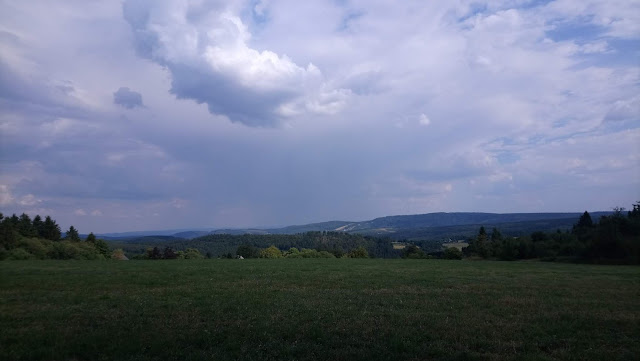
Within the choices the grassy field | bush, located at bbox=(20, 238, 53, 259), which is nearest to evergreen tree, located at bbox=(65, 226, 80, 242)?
bush, located at bbox=(20, 238, 53, 259)

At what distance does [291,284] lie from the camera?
72.6ft

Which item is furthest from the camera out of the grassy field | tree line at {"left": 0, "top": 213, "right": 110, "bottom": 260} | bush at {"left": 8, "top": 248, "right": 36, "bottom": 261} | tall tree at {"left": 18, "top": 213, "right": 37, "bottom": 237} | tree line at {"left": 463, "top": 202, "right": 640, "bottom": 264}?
tall tree at {"left": 18, "top": 213, "right": 37, "bottom": 237}

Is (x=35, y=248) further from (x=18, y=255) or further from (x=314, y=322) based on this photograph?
(x=314, y=322)

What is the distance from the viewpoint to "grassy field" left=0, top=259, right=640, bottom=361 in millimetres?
9469

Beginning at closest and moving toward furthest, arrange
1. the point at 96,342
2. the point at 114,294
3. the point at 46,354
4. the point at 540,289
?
the point at 46,354 → the point at 96,342 → the point at 114,294 → the point at 540,289

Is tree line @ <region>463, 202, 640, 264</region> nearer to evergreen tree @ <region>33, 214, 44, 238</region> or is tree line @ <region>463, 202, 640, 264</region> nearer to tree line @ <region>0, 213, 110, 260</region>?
tree line @ <region>0, 213, 110, 260</region>

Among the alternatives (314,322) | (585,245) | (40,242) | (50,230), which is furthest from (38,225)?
(585,245)

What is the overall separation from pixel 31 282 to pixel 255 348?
1796 centimetres

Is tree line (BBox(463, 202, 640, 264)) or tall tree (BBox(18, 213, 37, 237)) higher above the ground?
tall tree (BBox(18, 213, 37, 237))

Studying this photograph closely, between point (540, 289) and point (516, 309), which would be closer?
point (516, 309)

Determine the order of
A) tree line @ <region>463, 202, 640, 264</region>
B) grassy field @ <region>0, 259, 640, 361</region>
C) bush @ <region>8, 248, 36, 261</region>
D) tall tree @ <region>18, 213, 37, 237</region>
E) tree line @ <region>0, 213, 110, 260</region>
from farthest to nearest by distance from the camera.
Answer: tall tree @ <region>18, 213, 37, 237</region>, tree line @ <region>0, 213, 110, 260</region>, tree line @ <region>463, 202, 640, 264</region>, bush @ <region>8, 248, 36, 261</region>, grassy field @ <region>0, 259, 640, 361</region>

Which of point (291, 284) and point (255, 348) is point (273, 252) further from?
point (255, 348)

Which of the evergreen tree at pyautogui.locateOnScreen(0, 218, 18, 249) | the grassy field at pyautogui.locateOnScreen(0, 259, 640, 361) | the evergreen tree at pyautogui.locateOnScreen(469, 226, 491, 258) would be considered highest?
the evergreen tree at pyautogui.locateOnScreen(0, 218, 18, 249)

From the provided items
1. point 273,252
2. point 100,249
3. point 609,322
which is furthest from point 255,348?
point 100,249
